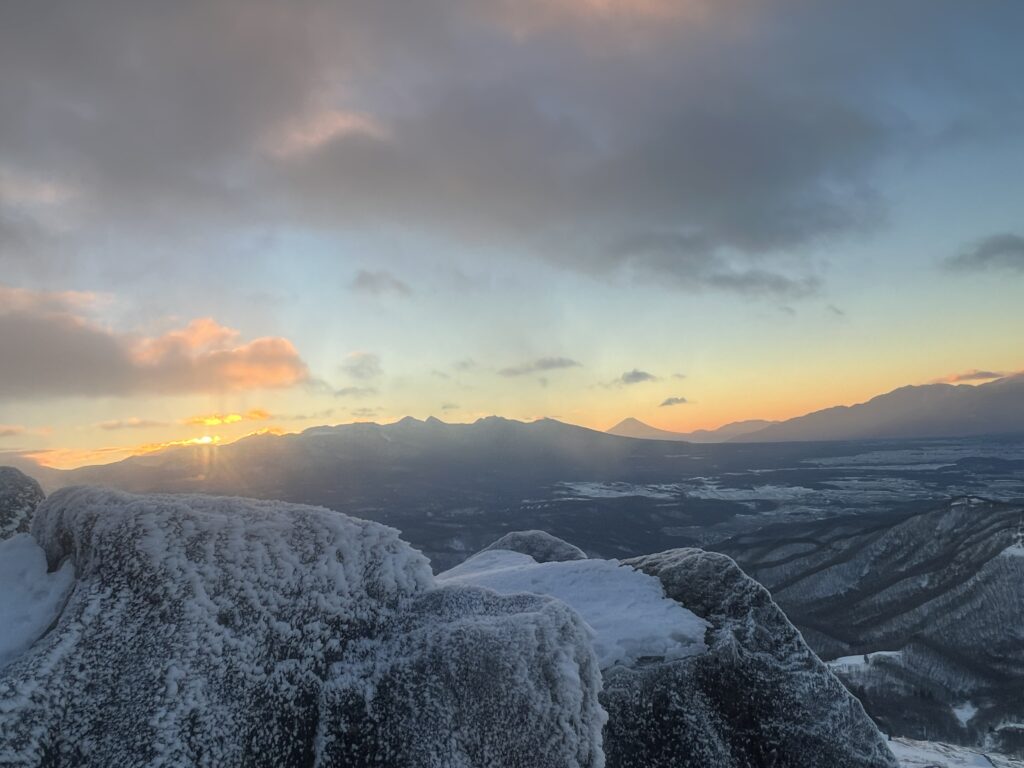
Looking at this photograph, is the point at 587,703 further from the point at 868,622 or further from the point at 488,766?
the point at 868,622

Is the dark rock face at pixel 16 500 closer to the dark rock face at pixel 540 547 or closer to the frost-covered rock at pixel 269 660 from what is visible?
the frost-covered rock at pixel 269 660

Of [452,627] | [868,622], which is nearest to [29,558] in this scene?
[452,627]

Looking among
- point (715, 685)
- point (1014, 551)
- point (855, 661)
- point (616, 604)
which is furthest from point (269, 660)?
point (1014, 551)

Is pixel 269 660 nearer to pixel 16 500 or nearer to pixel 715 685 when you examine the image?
pixel 715 685

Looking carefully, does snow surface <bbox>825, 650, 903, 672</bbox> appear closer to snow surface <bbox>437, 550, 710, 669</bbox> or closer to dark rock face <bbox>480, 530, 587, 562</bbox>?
dark rock face <bbox>480, 530, 587, 562</bbox>

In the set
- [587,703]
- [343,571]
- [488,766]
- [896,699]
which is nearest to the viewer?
[488,766]

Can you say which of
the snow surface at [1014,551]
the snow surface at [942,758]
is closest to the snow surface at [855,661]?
the snow surface at [1014,551]

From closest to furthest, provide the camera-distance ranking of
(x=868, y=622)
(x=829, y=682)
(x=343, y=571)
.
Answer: (x=343, y=571)
(x=829, y=682)
(x=868, y=622)
